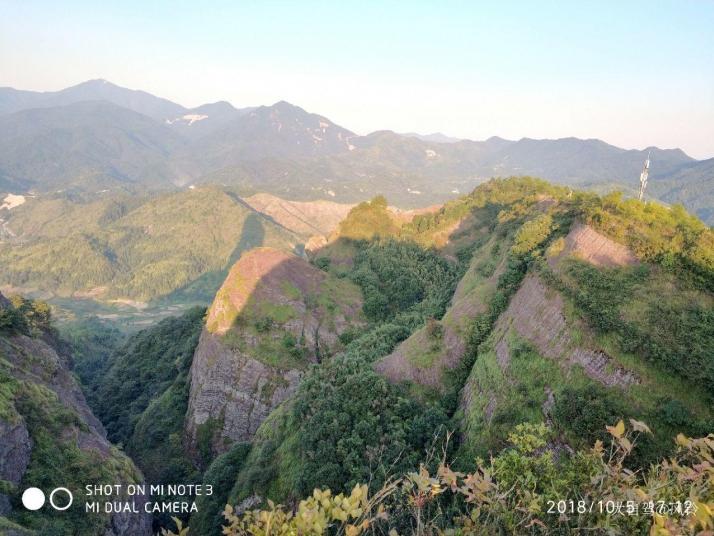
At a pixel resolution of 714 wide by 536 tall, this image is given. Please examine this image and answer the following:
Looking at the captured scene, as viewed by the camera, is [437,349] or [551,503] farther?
[437,349]

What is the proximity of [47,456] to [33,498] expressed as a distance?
269cm

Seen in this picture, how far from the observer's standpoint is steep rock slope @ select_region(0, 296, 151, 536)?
74.2 feet

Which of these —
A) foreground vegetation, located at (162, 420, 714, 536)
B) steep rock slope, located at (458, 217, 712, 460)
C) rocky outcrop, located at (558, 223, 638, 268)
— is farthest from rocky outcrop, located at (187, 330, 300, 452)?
foreground vegetation, located at (162, 420, 714, 536)

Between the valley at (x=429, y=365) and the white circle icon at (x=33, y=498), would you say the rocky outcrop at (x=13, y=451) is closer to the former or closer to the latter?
the valley at (x=429, y=365)

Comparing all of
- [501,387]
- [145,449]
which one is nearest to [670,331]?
[501,387]

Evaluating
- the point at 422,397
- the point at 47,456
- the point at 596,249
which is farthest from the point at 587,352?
the point at 47,456

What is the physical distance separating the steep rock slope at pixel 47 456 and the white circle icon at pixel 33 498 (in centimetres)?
30

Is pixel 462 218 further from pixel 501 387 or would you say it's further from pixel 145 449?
pixel 145 449

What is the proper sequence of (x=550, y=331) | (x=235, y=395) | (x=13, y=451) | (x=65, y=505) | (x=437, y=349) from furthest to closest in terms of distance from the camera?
1. (x=235, y=395)
2. (x=437, y=349)
3. (x=13, y=451)
4. (x=65, y=505)
5. (x=550, y=331)

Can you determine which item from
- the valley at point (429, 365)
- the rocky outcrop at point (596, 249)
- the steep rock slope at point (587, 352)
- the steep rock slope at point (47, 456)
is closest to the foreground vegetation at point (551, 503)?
the valley at point (429, 365)

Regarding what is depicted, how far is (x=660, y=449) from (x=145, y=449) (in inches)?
1657

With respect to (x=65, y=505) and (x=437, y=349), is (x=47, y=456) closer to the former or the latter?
(x=65, y=505)

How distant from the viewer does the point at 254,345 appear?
40.5m

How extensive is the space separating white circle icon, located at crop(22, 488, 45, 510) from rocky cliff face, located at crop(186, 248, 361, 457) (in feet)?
51.0
